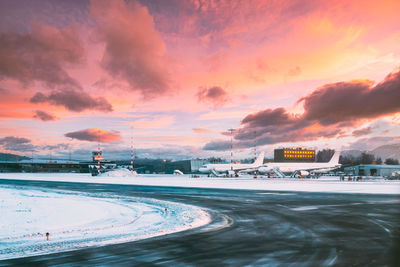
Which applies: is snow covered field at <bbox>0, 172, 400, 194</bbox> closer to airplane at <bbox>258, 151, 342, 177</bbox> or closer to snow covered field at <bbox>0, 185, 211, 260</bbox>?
airplane at <bbox>258, 151, 342, 177</bbox>

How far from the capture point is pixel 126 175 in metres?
107

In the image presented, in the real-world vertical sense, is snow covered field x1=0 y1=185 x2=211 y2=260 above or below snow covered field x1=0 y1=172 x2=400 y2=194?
above

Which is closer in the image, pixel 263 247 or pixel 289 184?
pixel 263 247

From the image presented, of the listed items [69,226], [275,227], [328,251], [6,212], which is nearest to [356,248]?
[328,251]

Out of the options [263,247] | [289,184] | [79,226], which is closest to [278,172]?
[289,184]

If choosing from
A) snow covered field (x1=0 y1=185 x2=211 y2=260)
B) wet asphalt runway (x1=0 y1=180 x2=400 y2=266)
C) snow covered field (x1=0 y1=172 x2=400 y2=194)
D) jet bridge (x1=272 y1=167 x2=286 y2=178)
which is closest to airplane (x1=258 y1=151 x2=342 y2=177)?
jet bridge (x1=272 y1=167 x2=286 y2=178)

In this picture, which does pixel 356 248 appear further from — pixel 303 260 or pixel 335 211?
pixel 335 211

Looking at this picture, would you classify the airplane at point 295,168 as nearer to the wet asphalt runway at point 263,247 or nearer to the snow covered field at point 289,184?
the snow covered field at point 289,184

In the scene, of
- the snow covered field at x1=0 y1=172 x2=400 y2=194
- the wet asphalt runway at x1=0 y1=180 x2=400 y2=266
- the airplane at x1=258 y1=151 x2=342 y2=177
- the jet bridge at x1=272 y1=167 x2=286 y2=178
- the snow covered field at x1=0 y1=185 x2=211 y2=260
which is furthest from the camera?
the airplane at x1=258 y1=151 x2=342 y2=177

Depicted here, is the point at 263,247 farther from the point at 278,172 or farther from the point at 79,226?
the point at 278,172

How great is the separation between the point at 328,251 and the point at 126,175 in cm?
10069

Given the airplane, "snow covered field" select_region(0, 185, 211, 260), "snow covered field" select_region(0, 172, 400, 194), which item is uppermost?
the airplane

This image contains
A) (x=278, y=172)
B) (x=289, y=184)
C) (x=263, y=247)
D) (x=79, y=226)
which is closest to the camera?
(x=263, y=247)

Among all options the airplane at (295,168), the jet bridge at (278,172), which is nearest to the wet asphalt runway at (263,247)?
the jet bridge at (278,172)
